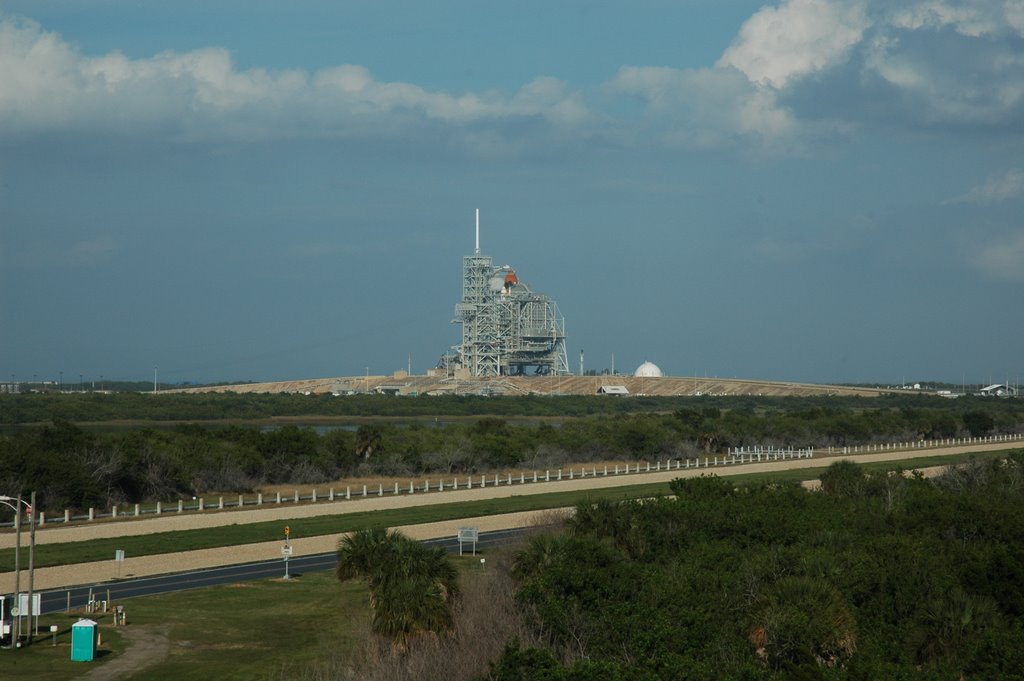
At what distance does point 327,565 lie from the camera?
1490 inches

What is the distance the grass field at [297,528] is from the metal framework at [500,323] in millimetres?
99901

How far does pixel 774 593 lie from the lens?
24281mm

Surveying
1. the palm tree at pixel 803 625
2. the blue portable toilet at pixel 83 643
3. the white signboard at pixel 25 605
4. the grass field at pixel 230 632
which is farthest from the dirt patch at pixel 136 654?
the palm tree at pixel 803 625

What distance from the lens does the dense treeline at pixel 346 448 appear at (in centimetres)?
5408

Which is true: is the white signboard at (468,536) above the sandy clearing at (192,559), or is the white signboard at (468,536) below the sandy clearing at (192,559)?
above

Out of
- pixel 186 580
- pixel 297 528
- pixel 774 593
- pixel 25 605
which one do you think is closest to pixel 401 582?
pixel 774 593

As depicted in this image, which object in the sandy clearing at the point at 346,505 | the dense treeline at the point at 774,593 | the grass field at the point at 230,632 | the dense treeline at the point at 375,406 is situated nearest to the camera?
the dense treeline at the point at 774,593

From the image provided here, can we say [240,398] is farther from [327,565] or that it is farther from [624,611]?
[624,611]

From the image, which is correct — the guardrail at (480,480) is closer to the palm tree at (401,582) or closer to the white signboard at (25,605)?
the white signboard at (25,605)

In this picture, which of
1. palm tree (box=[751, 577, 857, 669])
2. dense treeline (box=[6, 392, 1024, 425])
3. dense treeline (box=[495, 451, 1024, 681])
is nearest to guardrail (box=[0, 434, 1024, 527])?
dense treeline (box=[495, 451, 1024, 681])

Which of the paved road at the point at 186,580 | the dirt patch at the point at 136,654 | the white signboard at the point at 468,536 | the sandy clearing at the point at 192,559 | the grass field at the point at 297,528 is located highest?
the white signboard at the point at 468,536

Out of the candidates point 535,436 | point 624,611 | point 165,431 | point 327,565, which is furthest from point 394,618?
point 535,436

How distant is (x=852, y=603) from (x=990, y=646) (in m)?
5.18

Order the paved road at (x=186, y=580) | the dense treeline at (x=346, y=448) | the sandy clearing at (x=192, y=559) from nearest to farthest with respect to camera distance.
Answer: the paved road at (x=186, y=580) < the sandy clearing at (x=192, y=559) < the dense treeline at (x=346, y=448)
